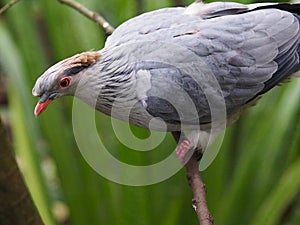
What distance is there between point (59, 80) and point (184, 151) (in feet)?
1.05

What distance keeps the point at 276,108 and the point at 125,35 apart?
72cm

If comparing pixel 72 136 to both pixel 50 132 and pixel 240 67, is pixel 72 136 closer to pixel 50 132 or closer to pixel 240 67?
pixel 50 132

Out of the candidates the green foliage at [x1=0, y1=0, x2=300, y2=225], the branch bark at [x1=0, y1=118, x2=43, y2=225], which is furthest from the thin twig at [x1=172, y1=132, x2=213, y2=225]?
the green foliage at [x1=0, y1=0, x2=300, y2=225]

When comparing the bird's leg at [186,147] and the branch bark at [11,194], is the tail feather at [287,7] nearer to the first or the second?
the bird's leg at [186,147]

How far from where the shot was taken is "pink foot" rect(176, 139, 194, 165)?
4.03ft

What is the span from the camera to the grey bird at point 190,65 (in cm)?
116

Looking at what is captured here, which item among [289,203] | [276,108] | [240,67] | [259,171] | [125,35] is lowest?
[289,203]

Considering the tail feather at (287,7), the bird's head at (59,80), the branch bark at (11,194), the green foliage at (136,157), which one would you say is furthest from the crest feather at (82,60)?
the green foliage at (136,157)

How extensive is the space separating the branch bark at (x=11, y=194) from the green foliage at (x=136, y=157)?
59 centimetres

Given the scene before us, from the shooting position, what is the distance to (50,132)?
6.28 ft

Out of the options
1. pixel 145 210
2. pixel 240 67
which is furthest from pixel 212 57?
pixel 145 210

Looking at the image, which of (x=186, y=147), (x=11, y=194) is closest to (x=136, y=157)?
(x=186, y=147)

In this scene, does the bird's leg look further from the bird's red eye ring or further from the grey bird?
the bird's red eye ring

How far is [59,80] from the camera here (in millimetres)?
1035
